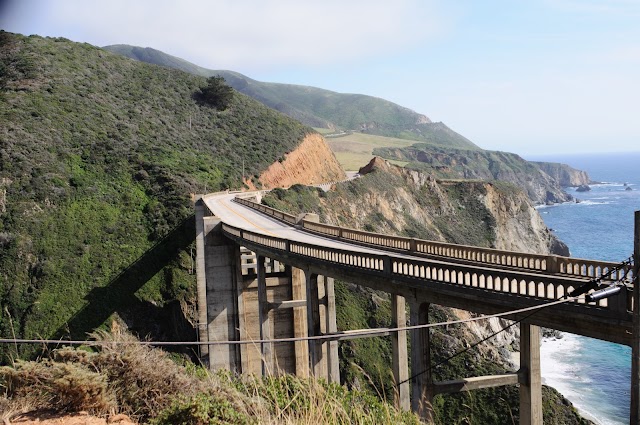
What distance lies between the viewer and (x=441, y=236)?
84500 millimetres

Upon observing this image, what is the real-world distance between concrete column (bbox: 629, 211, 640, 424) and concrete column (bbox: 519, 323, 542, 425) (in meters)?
3.04

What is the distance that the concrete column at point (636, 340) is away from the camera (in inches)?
384

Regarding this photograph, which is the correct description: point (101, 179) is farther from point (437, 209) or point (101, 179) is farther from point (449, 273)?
point (437, 209)

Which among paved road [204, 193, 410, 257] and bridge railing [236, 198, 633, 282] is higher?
bridge railing [236, 198, 633, 282]

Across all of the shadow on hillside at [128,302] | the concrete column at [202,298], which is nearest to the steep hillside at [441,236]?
the concrete column at [202,298]

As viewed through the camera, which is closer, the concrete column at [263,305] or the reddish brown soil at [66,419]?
the reddish brown soil at [66,419]

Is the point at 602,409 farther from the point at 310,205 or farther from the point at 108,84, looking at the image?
the point at 108,84

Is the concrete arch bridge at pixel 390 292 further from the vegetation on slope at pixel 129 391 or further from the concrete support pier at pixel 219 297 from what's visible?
the vegetation on slope at pixel 129 391

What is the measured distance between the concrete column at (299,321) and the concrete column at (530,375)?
1878cm

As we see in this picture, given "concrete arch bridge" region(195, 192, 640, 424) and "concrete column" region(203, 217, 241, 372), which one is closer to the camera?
"concrete arch bridge" region(195, 192, 640, 424)

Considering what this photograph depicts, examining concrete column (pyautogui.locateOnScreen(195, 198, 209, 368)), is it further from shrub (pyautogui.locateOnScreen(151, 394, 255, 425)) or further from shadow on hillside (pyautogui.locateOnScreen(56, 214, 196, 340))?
shrub (pyautogui.locateOnScreen(151, 394, 255, 425))

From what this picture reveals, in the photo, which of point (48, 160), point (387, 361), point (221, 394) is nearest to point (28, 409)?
point (221, 394)

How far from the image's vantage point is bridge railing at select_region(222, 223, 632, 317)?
12.1 metres

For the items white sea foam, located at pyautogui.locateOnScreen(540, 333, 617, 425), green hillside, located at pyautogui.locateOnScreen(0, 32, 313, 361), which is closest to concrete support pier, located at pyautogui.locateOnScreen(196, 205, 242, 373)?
green hillside, located at pyautogui.locateOnScreen(0, 32, 313, 361)
